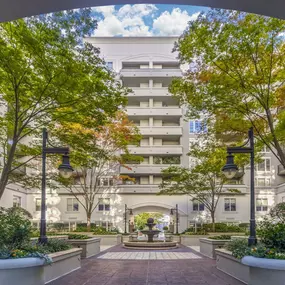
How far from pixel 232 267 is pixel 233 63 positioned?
6.27 m

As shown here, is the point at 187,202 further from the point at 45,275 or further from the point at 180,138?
the point at 45,275

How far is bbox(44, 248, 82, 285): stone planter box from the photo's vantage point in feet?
26.8

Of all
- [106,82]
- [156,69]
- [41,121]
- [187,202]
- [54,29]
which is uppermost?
[156,69]

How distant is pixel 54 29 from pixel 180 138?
26.2 m

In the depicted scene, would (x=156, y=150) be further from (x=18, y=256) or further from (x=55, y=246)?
(x=18, y=256)

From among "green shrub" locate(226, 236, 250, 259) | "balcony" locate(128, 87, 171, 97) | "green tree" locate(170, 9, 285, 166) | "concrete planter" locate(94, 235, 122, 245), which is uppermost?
"balcony" locate(128, 87, 171, 97)

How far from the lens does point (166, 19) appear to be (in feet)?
40.4

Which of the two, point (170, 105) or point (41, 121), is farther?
point (170, 105)

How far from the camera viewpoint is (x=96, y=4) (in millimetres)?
3818

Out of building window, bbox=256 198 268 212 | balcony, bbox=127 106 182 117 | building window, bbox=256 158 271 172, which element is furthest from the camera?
balcony, bbox=127 106 182 117

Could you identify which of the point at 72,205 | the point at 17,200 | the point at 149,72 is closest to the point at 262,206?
the point at 149,72

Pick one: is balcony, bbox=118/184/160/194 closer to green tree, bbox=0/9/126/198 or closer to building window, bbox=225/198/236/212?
building window, bbox=225/198/236/212

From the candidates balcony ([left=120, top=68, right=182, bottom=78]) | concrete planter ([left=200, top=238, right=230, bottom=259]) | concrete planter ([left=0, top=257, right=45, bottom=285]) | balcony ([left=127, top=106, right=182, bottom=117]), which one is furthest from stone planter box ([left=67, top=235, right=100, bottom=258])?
balcony ([left=120, top=68, right=182, bottom=78])

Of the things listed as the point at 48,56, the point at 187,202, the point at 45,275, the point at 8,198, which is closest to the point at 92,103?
the point at 48,56
